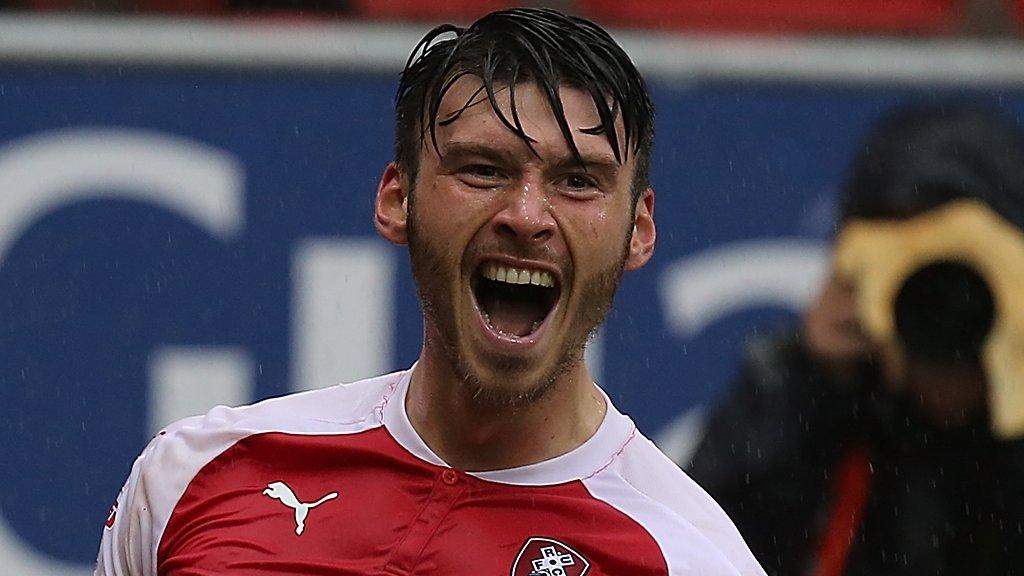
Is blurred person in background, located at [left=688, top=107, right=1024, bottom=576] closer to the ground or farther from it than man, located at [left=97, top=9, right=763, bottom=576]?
closer to the ground

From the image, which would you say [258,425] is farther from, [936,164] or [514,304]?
[936,164]

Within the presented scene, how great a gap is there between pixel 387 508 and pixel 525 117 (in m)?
0.55

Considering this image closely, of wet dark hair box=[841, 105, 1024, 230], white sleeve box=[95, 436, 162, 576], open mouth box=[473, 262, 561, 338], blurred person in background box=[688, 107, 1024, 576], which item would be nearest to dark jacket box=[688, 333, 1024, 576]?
blurred person in background box=[688, 107, 1024, 576]

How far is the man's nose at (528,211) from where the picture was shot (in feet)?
7.58

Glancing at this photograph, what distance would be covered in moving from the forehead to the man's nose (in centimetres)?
5

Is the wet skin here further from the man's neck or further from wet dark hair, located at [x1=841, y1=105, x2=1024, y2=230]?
wet dark hair, located at [x1=841, y1=105, x2=1024, y2=230]

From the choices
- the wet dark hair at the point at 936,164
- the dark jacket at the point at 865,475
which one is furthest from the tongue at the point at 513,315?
A: the wet dark hair at the point at 936,164

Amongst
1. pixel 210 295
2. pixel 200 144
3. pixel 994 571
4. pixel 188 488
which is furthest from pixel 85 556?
pixel 994 571

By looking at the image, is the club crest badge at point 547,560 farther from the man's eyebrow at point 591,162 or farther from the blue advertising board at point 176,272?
the blue advertising board at point 176,272

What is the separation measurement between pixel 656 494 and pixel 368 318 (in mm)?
2022

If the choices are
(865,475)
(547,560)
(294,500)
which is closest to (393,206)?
(294,500)

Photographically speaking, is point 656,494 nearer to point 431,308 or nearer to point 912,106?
point 431,308

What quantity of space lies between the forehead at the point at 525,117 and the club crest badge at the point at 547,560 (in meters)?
0.51

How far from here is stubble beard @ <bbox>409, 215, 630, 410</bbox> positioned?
7.80ft
